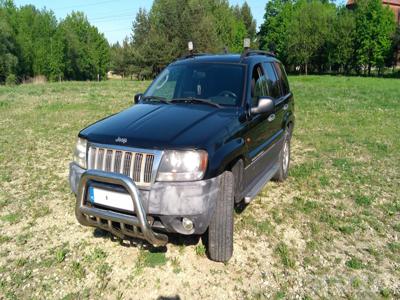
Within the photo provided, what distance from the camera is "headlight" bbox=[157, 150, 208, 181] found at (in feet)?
9.47

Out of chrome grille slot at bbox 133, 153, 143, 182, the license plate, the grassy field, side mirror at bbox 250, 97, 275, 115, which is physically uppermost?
side mirror at bbox 250, 97, 275, 115

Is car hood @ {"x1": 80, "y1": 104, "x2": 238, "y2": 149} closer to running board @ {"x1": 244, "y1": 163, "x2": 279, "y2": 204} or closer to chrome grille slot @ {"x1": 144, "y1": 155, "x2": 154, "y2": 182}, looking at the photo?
chrome grille slot @ {"x1": 144, "y1": 155, "x2": 154, "y2": 182}

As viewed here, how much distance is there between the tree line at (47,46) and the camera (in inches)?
1895

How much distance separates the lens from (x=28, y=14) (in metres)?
58.5

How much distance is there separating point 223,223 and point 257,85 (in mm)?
1927

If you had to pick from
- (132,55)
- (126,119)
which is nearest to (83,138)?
(126,119)

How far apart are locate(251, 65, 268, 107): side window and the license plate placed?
1864 millimetres

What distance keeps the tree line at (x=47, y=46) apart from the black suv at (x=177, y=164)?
4649 cm

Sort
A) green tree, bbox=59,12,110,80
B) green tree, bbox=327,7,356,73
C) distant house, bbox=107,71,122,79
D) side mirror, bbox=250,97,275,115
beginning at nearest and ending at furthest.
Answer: side mirror, bbox=250,97,275,115
green tree, bbox=327,7,356,73
green tree, bbox=59,12,110,80
distant house, bbox=107,71,122,79

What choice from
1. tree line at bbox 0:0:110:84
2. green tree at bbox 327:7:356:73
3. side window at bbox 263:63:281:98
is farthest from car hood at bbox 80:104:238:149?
green tree at bbox 327:7:356:73

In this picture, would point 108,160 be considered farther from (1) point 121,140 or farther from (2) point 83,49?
(2) point 83,49

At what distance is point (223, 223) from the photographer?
10.5 feet

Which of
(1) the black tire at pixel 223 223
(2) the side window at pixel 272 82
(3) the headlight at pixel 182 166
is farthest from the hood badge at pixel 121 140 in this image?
(2) the side window at pixel 272 82

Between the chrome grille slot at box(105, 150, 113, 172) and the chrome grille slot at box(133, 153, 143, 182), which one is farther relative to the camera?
the chrome grille slot at box(105, 150, 113, 172)
